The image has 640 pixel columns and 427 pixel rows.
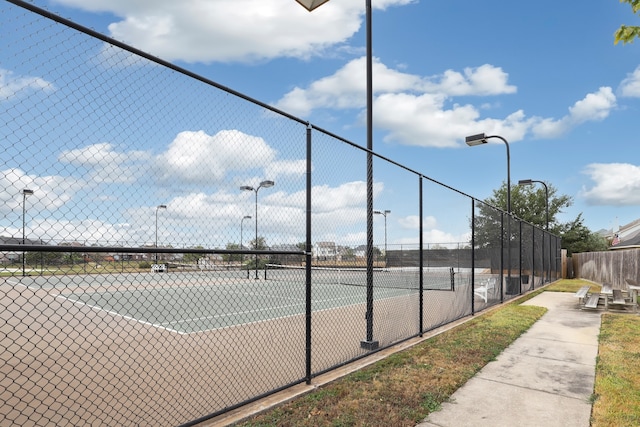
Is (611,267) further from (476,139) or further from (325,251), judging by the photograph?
(325,251)

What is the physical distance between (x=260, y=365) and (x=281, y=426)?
2.13 meters

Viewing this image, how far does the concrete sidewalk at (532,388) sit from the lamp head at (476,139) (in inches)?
307

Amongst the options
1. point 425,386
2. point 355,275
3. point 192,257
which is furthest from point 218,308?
point 192,257

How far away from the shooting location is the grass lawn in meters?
3.75

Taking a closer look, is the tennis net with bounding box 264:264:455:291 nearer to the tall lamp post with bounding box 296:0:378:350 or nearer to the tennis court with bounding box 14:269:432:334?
the tennis court with bounding box 14:269:432:334

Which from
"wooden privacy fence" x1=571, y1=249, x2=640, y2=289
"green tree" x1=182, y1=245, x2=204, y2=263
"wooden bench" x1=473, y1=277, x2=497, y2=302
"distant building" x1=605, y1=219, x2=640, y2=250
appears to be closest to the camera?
"green tree" x1=182, y1=245, x2=204, y2=263

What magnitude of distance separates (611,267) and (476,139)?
11.7 m

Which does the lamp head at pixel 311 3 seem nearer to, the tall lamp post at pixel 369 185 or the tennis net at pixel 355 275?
the tall lamp post at pixel 369 185

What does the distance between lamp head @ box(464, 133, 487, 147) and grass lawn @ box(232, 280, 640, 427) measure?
794 cm

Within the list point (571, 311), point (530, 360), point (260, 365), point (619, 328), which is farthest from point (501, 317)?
point (260, 365)

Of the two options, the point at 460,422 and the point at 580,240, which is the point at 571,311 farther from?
the point at 580,240

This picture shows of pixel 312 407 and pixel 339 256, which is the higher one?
pixel 339 256

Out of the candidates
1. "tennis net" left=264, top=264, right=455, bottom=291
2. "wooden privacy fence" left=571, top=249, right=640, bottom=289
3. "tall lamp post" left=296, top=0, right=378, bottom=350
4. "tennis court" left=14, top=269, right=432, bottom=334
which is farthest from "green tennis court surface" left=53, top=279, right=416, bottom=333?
"wooden privacy fence" left=571, top=249, right=640, bottom=289

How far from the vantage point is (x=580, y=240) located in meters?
38.7
